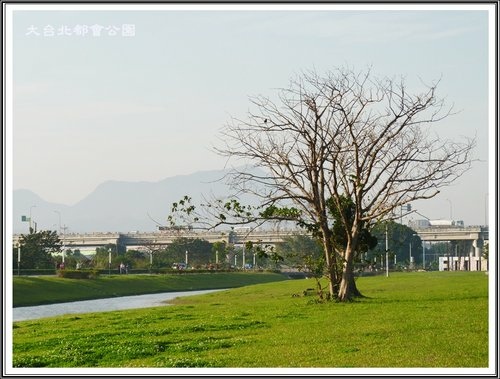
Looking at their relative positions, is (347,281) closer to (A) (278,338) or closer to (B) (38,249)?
(A) (278,338)

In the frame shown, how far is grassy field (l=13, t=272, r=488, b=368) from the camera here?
666 inches

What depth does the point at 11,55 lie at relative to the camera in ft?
54.3

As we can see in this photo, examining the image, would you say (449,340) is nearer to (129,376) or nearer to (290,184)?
(129,376)

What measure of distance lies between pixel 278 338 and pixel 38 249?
2485 inches

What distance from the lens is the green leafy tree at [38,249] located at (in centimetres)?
7744

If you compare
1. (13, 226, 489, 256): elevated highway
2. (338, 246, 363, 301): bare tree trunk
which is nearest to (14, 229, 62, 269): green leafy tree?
(13, 226, 489, 256): elevated highway

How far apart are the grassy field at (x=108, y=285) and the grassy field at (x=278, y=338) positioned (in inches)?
929

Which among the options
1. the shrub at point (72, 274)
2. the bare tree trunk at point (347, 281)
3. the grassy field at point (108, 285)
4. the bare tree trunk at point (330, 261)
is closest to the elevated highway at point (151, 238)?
the grassy field at point (108, 285)

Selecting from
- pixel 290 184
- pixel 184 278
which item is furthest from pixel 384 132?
pixel 184 278

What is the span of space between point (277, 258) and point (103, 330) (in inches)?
360

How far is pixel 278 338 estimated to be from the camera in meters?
20.7

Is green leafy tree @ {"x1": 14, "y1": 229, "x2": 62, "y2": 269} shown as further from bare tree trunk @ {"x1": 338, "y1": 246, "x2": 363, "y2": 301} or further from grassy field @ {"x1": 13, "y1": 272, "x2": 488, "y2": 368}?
grassy field @ {"x1": 13, "y1": 272, "x2": 488, "y2": 368}

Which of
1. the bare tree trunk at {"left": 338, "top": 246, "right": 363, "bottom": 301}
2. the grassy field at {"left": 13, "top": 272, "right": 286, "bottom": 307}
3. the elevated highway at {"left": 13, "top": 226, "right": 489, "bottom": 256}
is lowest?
the grassy field at {"left": 13, "top": 272, "right": 286, "bottom": 307}

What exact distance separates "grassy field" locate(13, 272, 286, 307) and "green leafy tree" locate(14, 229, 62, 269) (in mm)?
8196
